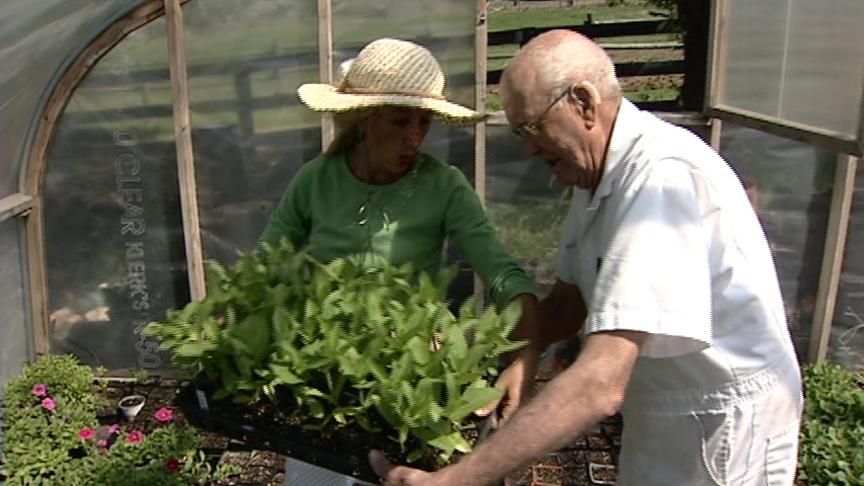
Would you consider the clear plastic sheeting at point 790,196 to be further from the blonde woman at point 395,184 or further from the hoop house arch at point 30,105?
the hoop house arch at point 30,105

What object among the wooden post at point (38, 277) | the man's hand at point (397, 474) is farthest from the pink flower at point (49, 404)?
the man's hand at point (397, 474)

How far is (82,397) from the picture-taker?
376cm

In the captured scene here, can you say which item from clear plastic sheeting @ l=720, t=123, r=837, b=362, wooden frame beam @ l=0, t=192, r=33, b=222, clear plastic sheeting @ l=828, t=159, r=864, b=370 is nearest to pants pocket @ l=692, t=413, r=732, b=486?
clear plastic sheeting @ l=720, t=123, r=837, b=362

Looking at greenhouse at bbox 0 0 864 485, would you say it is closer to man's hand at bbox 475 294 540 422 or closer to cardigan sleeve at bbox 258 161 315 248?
cardigan sleeve at bbox 258 161 315 248

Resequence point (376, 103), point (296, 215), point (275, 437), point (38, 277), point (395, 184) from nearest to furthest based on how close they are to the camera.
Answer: point (275, 437) < point (376, 103) < point (395, 184) < point (296, 215) < point (38, 277)

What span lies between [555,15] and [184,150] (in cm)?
455

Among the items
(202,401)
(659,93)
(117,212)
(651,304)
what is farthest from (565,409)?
(659,93)

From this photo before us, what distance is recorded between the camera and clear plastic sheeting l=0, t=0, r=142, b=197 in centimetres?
353

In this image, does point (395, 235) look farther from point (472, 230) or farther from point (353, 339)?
point (353, 339)

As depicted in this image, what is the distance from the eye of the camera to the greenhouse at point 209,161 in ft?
11.9

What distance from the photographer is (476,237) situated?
6.16ft

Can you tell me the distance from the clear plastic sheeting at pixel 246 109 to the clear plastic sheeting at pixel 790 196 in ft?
6.55

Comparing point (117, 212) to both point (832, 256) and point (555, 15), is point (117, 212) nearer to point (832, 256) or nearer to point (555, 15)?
point (832, 256)

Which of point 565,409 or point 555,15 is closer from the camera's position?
point 565,409
